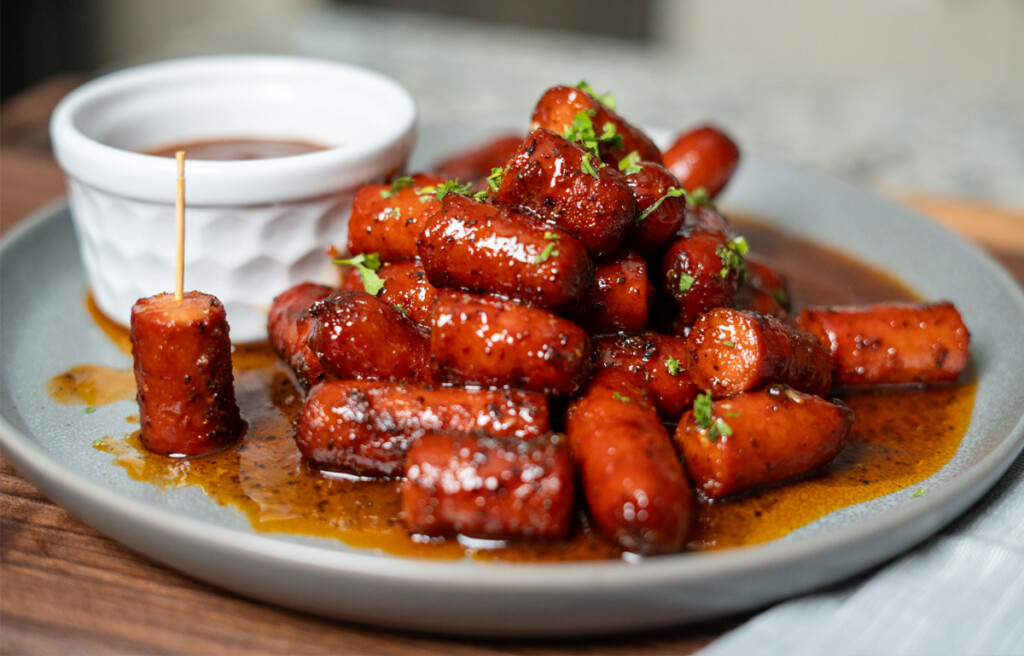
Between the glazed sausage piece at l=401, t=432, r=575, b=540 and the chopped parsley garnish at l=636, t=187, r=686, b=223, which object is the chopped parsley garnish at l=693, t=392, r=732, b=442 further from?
the chopped parsley garnish at l=636, t=187, r=686, b=223

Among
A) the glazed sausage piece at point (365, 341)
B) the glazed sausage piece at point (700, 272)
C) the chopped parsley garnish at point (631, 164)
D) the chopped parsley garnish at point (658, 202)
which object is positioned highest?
the chopped parsley garnish at point (631, 164)

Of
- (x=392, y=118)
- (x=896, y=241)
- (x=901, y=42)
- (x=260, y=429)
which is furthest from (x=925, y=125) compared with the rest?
(x=260, y=429)

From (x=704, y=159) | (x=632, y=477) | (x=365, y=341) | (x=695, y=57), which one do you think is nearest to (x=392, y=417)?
(x=365, y=341)

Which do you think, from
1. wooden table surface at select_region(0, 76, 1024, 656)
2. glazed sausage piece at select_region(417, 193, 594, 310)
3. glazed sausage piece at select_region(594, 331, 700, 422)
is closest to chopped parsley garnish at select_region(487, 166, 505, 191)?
glazed sausage piece at select_region(417, 193, 594, 310)

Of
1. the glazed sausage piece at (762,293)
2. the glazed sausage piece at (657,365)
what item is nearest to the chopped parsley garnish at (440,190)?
the glazed sausage piece at (657,365)

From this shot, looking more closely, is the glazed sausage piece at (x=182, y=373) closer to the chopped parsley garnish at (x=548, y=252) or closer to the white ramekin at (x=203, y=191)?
the white ramekin at (x=203, y=191)

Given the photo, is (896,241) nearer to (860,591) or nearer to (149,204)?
(860,591)
